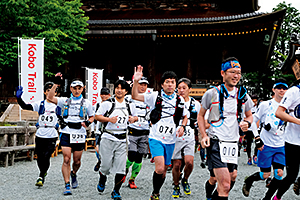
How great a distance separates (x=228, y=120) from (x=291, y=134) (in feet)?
4.04

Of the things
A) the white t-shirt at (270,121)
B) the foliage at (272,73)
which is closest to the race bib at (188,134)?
the white t-shirt at (270,121)

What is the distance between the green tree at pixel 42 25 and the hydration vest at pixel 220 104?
12.7 m

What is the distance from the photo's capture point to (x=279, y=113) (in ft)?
14.7

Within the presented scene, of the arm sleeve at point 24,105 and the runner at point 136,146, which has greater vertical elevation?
the arm sleeve at point 24,105

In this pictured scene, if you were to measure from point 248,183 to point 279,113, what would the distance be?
1511 mm

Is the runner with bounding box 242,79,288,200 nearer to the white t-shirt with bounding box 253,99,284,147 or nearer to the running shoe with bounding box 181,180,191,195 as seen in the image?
the white t-shirt with bounding box 253,99,284,147

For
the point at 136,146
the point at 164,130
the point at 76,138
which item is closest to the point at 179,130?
the point at 164,130

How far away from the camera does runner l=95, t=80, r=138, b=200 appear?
5.64 meters

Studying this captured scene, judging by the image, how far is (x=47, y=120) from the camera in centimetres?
684

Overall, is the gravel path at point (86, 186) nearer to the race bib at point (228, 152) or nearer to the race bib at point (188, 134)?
the race bib at point (188, 134)

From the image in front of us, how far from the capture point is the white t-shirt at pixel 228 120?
160 inches

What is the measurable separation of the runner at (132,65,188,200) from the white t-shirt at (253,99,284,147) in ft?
5.05

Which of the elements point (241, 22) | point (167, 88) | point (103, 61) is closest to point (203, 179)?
point (167, 88)

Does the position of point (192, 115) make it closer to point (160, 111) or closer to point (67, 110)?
point (160, 111)
